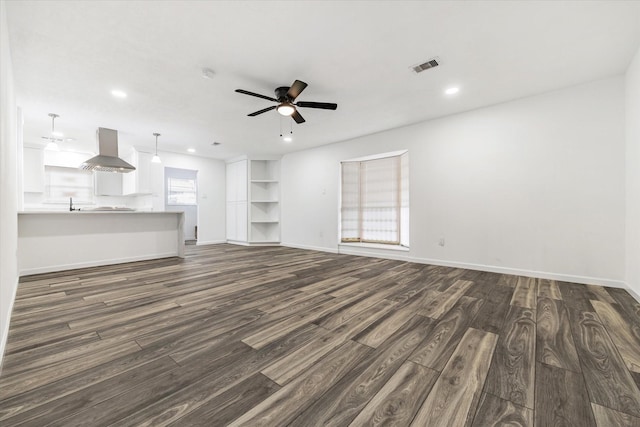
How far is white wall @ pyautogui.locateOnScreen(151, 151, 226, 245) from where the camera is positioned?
7006 mm

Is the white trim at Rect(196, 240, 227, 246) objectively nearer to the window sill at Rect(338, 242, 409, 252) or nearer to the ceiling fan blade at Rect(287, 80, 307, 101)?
the window sill at Rect(338, 242, 409, 252)

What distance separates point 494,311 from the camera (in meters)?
2.28

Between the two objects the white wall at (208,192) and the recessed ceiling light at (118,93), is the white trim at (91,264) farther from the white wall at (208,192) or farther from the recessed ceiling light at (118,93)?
the recessed ceiling light at (118,93)

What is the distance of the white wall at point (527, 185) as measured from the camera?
122 inches

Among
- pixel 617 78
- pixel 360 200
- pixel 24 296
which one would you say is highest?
pixel 617 78

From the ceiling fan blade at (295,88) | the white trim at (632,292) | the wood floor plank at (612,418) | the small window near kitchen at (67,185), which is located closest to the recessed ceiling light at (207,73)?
the ceiling fan blade at (295,88)

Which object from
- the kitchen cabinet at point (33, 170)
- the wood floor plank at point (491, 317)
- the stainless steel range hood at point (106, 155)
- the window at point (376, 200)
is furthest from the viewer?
the kitchen cabinet at point (33, 170)

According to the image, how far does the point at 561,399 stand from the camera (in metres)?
1.20

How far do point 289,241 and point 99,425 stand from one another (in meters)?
5.87

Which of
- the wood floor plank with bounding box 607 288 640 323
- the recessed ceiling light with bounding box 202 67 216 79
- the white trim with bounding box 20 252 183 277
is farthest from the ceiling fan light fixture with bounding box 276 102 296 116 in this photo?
the wood floor plank with bounding box 607 288 640 323

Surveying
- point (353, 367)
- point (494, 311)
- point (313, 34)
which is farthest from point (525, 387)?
point (313, 34)

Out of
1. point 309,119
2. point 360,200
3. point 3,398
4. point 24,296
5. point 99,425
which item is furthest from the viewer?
point 360,200

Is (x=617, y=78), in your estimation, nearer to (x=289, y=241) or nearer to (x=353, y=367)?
(x=353, y=367)

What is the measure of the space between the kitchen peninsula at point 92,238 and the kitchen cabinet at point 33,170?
11.4 feet
